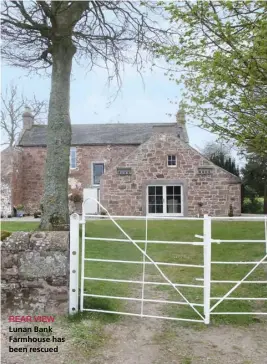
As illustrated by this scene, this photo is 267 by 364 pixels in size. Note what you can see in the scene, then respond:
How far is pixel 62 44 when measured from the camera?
805 centimetres

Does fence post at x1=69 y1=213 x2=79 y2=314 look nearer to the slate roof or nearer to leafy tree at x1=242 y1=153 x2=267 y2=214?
the slate roof

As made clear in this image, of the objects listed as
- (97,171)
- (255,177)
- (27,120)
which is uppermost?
(27,120)

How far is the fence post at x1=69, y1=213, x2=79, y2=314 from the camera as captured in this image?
440 cm

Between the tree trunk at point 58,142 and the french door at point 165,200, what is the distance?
1376 centimetres

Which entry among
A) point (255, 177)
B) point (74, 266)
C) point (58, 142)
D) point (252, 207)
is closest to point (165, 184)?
point (255, 177)

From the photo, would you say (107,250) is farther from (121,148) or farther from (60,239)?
(121,148)

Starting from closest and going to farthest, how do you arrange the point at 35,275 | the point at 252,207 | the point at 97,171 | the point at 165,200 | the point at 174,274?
1. the point at 35,275
2. the point at 174,274
3. the point at 165,200
4. the point at 97,171
5. the point at 252,207

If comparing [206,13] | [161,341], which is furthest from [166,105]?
[161,341]

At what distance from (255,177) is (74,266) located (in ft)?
83.0

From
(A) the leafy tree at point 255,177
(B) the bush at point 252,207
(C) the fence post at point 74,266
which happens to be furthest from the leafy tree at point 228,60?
(B) the bush at point 252,207

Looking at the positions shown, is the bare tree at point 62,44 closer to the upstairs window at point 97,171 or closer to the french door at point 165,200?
the french door at point 165,200

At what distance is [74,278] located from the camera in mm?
4422

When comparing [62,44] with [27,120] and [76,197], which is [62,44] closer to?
[76,197]

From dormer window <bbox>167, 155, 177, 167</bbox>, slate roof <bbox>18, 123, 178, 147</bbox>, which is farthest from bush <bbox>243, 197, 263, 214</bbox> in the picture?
slate roof <bbox>18, 123, 178, 147</bbox>
